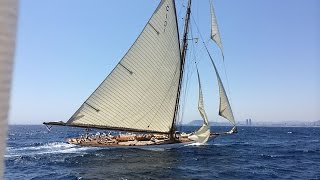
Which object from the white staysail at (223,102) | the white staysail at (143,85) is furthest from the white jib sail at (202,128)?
the white staysail at (143,85)

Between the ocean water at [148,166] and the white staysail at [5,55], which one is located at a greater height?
the white staysail at [5,55]

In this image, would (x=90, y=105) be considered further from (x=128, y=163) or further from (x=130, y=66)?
(x=128, y=163)

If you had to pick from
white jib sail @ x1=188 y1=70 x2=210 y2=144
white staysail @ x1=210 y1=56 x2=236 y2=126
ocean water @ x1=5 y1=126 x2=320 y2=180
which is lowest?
ocean water @ x1=5 y1=126 x2=320 y2=180

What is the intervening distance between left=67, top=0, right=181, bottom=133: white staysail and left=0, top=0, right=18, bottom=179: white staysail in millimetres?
31801

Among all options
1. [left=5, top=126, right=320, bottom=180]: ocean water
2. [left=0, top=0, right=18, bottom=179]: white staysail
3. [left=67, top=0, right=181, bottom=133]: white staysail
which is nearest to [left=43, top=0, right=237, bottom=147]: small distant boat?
[left=67, top=0, right=181, bottom=133]: white staysail

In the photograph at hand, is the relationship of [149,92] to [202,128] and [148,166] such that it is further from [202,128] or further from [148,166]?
[148,166]

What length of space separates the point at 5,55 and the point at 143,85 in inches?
1360

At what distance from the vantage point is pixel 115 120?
116ft

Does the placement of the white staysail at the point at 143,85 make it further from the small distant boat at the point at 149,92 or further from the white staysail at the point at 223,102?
the white staysail at the point at 223,102

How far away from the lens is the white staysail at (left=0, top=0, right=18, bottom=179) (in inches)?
55.3

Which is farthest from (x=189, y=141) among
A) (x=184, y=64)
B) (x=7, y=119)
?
(x=7, y=119)

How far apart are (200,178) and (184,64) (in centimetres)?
1871

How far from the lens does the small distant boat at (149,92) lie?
111ft

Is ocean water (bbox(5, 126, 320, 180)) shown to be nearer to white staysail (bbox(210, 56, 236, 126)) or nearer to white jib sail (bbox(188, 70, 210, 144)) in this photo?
white jib sail (bbox(188, 70, 210, 144))
